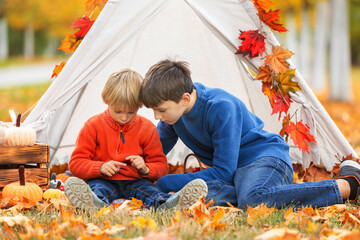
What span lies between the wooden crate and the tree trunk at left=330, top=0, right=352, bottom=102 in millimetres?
11356

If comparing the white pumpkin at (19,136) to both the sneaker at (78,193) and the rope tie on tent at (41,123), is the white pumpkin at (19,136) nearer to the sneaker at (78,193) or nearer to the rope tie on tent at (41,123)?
the rope tie on tent at (41,123)

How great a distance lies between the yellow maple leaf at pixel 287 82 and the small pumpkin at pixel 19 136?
2.01 metres

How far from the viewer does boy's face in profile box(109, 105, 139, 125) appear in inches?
139

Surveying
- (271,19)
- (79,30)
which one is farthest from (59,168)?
(271,19)

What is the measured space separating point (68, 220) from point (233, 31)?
2070mm

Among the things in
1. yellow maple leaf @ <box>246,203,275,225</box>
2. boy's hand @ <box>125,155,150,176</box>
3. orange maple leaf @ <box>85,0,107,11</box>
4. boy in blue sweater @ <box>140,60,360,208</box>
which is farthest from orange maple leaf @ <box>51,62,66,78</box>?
yellow maple leaf @ <box>246,203,275,225</box>

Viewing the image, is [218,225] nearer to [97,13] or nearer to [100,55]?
[100,55]

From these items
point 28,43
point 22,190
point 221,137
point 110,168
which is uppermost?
point 28,43

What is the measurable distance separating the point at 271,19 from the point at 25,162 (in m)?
2.21

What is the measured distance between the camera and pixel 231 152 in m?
3.36

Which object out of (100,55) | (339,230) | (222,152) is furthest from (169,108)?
(339,230)

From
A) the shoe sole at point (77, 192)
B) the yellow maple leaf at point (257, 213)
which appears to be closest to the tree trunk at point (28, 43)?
the shoe sole at point (77, 192)

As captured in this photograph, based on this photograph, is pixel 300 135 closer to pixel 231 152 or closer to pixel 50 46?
pixel 231 152

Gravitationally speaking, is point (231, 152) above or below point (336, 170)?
above
